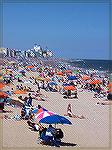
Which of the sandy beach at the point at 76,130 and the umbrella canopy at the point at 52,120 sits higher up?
the umbrella canopy at the point at 52,120

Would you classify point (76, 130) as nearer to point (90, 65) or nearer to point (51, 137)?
point (51, 137)

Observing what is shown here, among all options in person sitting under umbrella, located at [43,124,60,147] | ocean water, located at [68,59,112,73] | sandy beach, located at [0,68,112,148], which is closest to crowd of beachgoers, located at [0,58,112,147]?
person sitting under umbrella, located at [43,124,60,147]

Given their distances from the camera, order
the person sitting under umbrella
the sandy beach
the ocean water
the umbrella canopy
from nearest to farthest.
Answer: the umbrella canopy, the person sitting under umbrella, the sandy beach, the ocean water

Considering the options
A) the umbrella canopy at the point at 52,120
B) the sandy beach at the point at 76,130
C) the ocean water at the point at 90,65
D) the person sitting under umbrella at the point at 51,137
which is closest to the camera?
the umbrella canopy at the point at 52,120

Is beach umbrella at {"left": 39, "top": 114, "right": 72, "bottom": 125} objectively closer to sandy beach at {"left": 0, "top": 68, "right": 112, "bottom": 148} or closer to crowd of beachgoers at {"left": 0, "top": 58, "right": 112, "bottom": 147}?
crowd of beachgoers at {"left": 0, "top": 58, "right": 112, "bottom": 147}

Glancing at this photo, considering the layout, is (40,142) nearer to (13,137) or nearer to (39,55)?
(13,137)

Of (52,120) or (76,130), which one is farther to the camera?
(76,130)

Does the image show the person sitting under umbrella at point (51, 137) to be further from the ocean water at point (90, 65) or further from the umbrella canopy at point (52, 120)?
the ocean water at point (90, 65)

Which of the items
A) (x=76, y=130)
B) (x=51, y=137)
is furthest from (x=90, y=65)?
(x=51, y=137)

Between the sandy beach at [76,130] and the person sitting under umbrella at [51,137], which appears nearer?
the person sitting under umbrella at [51,137]

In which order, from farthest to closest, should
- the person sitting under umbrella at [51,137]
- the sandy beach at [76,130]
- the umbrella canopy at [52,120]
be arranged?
the sandy beach at [76,130], the person sitting under umbrella at [51,137], the umbrella canopy at [52,120]

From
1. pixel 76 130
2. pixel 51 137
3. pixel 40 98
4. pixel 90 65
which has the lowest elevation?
pixel 76 130

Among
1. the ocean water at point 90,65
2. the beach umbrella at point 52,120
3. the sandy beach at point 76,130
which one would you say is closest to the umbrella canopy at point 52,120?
the beach umbrella at point 52,120

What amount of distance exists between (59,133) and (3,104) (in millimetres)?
5306
